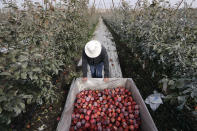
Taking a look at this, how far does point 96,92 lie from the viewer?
1877 millimetres

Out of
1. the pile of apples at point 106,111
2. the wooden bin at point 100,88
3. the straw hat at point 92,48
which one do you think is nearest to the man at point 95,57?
the straw hat at point 92,48

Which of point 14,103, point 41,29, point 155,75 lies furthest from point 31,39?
point 155,75

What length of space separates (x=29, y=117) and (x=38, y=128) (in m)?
0.25

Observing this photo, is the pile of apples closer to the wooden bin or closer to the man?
the wooden bin

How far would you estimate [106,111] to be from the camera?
5.29 feet

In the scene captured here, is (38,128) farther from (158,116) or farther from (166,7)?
(166,7)

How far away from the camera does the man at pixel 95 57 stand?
1859 millimetres

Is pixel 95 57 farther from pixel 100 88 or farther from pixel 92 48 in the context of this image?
pixel 100 88

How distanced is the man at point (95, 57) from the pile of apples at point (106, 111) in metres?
0.30

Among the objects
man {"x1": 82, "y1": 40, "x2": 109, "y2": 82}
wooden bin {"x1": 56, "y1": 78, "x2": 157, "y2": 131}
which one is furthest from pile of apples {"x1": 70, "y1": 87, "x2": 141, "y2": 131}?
man {"x1": 82, "y1": 40, "x2": 109, "y2": 82}

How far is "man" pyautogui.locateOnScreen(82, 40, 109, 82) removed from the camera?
1859 mm

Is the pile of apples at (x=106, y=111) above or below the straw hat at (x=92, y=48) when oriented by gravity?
below

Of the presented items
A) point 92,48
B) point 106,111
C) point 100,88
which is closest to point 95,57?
point 92,48

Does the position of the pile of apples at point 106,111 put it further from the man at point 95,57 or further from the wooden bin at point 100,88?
the man at point 95,57
